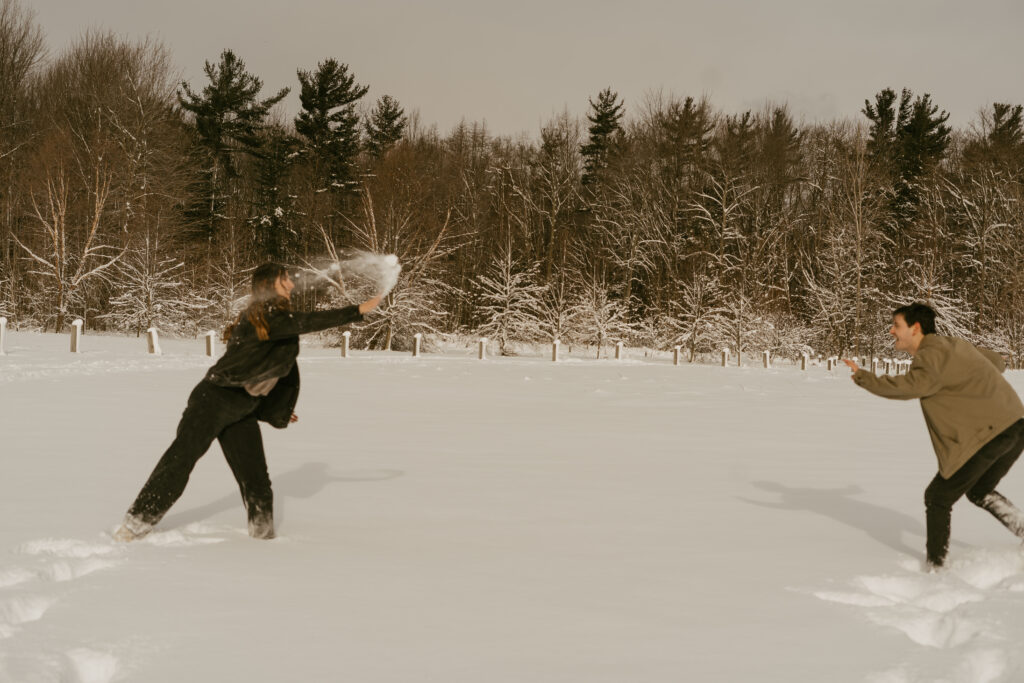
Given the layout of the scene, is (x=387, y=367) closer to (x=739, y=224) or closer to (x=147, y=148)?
(x=147, y=148)

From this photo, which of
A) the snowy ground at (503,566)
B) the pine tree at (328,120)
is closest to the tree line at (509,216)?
the pine tree at (328,120)

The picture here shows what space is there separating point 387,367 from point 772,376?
11883 millimetres

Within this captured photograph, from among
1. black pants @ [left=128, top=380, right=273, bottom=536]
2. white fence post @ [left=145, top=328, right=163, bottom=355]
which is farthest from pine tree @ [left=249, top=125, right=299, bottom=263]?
black pants @ [left=128, top=380, right=273, bottom=536]

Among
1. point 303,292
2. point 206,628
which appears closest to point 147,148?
point 303,292

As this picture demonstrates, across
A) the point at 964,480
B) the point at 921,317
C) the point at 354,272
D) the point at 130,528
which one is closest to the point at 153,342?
the point at 354,272

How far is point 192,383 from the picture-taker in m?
18.8

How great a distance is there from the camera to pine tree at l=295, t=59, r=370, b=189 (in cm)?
4925

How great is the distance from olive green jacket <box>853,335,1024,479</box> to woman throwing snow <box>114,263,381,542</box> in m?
3.17

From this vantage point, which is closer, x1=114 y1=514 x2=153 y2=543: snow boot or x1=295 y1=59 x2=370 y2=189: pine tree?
x1=114 y1=514 x2=153 y2=543: snow boot

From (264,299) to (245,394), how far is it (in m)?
0.59

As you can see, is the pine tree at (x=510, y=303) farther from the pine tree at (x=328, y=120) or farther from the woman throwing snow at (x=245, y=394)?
the woman throwing snow at (x=245, y=394)

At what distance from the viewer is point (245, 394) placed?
5.57 m

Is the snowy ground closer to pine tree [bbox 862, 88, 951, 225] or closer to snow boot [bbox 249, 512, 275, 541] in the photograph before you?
snow boot [bbox 249, 512, 275, 541]

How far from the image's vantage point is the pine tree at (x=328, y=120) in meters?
49.2
